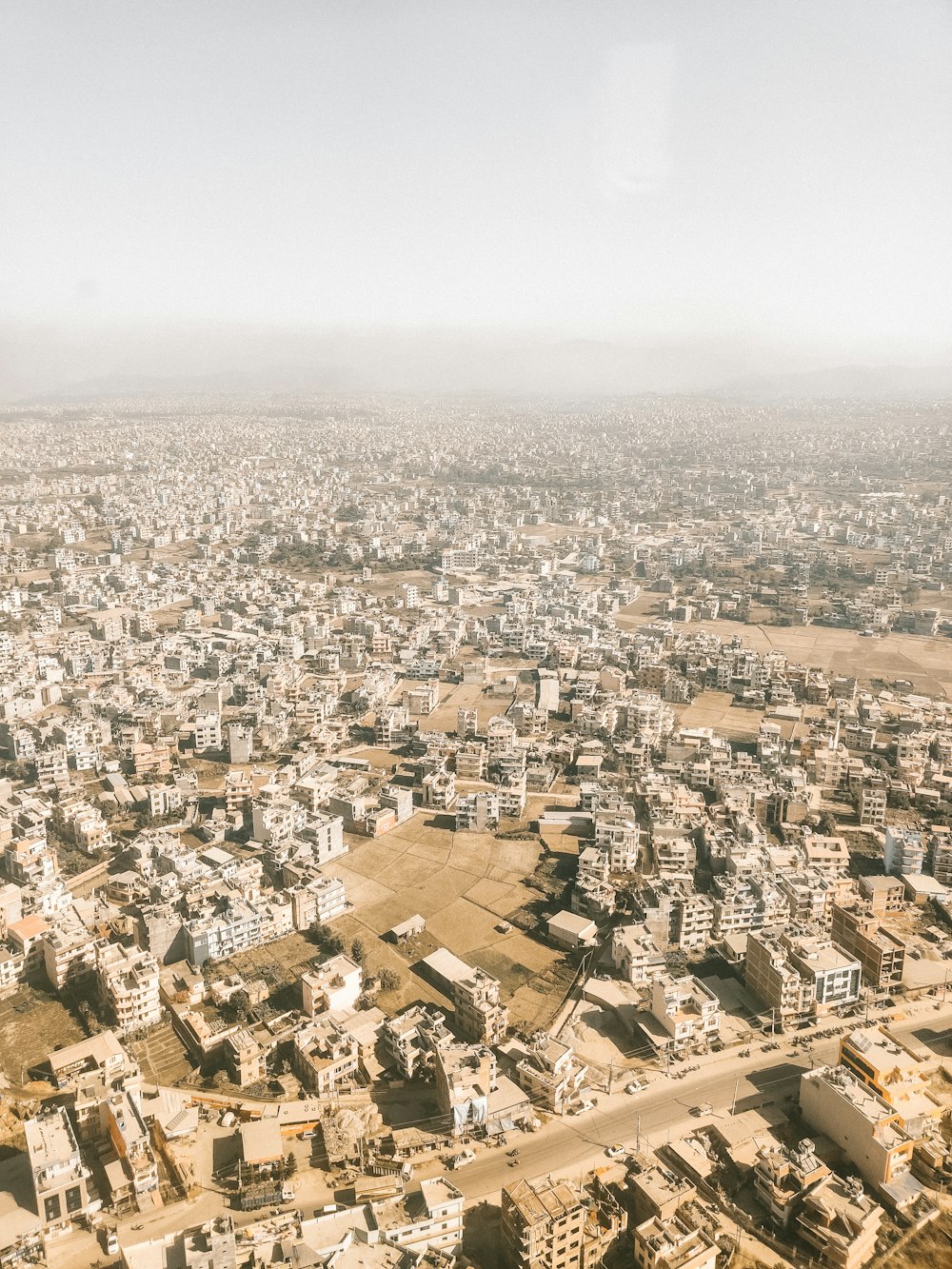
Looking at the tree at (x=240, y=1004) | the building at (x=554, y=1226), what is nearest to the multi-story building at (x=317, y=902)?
the tree at (x=240, y=1004)

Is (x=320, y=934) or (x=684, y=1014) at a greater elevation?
(x=684, y=1014)

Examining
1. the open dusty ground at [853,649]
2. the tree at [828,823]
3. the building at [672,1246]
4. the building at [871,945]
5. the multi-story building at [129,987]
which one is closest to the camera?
the building at [672,1246]

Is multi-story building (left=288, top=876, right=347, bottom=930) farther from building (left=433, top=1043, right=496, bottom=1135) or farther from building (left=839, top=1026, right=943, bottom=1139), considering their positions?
building (left=839, top=1026, right=943, bottom=1139)

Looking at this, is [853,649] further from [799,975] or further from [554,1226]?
[554,1226]

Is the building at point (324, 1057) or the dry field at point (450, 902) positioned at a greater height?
the building at point (324, 1057)

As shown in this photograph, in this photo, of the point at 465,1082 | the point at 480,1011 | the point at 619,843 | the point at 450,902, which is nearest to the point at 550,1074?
the point at 465,1082

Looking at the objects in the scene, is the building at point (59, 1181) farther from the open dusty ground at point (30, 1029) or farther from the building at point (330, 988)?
the building at point (330, 988)
